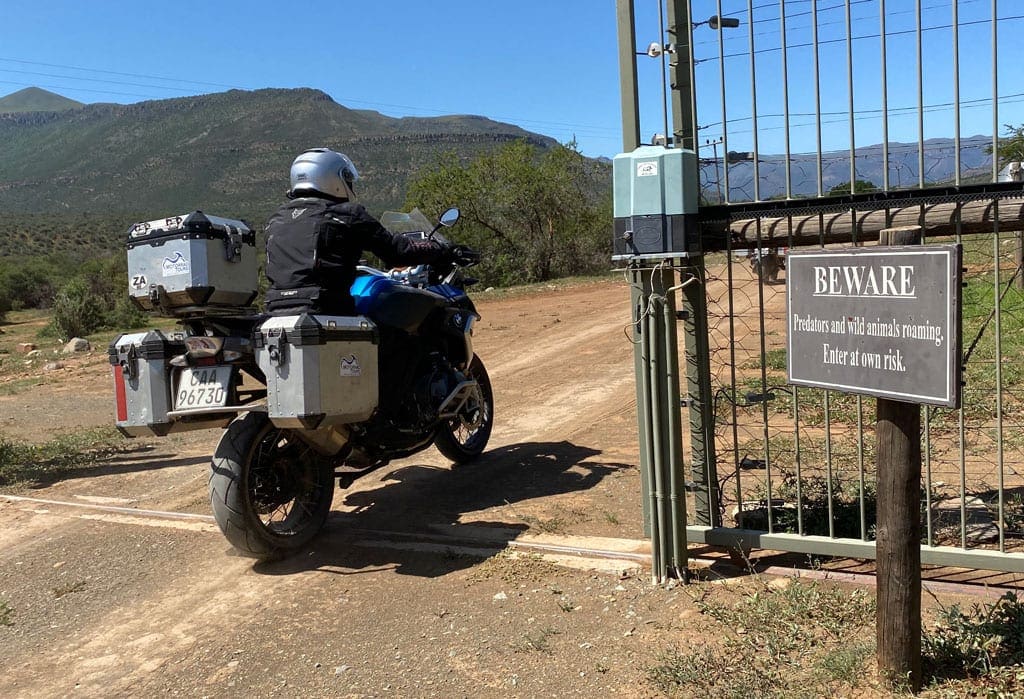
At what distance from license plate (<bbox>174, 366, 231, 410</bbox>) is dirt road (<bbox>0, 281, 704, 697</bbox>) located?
3.03 feet

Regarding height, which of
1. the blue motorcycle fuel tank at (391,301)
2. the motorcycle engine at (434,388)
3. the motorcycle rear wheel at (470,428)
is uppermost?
the blue motorcycle fuel tank at (391,301)

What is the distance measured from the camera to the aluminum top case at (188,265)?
15.4 ft

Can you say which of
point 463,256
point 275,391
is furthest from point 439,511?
point 463,256

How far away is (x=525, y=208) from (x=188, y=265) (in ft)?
82.5

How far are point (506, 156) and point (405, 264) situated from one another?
81.6 ft

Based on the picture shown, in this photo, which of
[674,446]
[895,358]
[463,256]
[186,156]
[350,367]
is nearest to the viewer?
[895,358]

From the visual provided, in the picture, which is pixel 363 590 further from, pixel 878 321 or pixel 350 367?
pixel 878 321

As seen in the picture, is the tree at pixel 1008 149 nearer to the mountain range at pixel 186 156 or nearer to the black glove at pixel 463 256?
the black glove at pixel 463 256

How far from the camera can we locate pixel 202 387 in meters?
4.69

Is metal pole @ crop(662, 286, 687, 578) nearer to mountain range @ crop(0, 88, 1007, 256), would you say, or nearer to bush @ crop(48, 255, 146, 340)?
bush @ crop(48, 255, 146, 340)

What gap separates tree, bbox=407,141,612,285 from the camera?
2902 centimetres

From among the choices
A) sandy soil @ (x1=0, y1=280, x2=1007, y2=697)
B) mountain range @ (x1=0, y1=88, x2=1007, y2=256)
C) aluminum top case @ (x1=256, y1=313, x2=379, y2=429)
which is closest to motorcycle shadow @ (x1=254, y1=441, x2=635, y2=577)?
sandy soil @ (x1=0, y1=280, x2=1007, y2=697)

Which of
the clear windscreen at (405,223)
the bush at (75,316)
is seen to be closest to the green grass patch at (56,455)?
the clear windscreen at (405,223)

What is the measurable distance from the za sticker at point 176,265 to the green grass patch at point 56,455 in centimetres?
323
